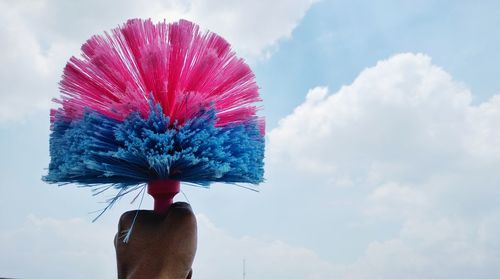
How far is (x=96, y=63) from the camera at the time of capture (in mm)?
1186

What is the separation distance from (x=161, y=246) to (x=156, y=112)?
0.29 meters

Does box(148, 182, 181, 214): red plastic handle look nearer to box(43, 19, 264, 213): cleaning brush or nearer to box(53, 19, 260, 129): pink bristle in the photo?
box(43, 19, 264, 213): cleaning brush

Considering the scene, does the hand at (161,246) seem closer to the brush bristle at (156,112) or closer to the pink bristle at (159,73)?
the brush bristle at (156,112)

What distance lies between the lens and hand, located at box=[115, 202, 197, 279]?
1099mm

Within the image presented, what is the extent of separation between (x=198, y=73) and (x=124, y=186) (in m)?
0.31

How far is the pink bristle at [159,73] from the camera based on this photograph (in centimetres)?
112

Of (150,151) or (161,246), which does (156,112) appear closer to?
(150,151)

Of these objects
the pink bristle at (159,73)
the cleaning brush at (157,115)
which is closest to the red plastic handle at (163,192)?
Result: the cleaning brush at (157,115)

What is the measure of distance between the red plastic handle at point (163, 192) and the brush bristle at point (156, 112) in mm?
22

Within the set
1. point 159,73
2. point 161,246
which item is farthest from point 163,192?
point 159,73

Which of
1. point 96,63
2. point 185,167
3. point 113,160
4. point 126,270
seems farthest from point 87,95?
point 126,270

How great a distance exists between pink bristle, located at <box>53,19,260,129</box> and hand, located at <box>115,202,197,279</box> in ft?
0.73

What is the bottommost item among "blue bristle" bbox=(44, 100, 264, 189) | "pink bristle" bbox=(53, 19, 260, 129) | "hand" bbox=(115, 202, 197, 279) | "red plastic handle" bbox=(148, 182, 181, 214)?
"hand" bbox=(115, 202, 197, 279)

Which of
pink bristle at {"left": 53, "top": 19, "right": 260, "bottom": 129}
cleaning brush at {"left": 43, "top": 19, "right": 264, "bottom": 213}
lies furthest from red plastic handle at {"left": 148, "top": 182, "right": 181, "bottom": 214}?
pink bristle at {"left": 53, "top": 19, "right": 260, "bottom": 129}
